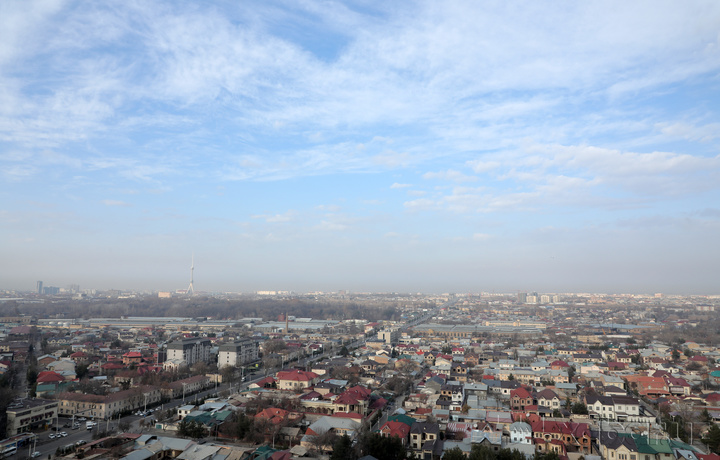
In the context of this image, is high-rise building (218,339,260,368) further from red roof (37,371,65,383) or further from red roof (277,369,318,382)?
red roof (37,371,65,383)

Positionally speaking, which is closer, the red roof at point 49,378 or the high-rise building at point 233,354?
the red roof at point 49,378

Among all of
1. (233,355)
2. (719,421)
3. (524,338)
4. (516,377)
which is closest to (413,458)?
(719,421)

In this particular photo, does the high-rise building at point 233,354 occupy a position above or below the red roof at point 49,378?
below

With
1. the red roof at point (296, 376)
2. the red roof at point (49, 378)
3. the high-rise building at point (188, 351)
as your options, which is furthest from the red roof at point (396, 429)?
the high-rise building at point (188, 351)

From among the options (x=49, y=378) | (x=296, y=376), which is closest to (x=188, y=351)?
(x=49, y=378)

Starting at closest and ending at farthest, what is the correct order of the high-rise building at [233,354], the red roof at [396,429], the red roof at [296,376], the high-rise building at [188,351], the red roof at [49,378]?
the red roof at [396,429] → the red roof at [49,378] → the red roof at [296,376] → the high-rise building at [188,351] → the high-rise building at [233,354]

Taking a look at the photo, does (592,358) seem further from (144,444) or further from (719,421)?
(144,444)

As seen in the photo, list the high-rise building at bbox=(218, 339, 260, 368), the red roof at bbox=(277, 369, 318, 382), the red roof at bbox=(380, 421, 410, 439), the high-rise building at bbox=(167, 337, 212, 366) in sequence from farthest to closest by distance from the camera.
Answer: the high-rise building at bbox=(218, 339, 260, 368) → the high-rise building at bbox=(167, 337, 212, 366) → the red roof at bbox=(277, 369, 318, 382) → the red roof at bbox=(380, 421, 410, 439)

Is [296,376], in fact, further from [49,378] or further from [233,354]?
[49,378]

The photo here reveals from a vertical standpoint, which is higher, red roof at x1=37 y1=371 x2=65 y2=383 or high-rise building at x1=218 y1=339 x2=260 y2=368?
red roof at x1=37 y1=371 x2=65 y2=383

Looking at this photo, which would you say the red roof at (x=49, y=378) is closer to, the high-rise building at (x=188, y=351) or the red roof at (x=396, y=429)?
the high-rise building at (x=188, y=351)

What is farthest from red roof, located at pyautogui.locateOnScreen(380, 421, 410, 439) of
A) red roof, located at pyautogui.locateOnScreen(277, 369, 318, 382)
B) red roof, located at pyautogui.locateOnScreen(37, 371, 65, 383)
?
red roof, located at pyautogui.locateOnScreen(37, 371, 65, 383)
